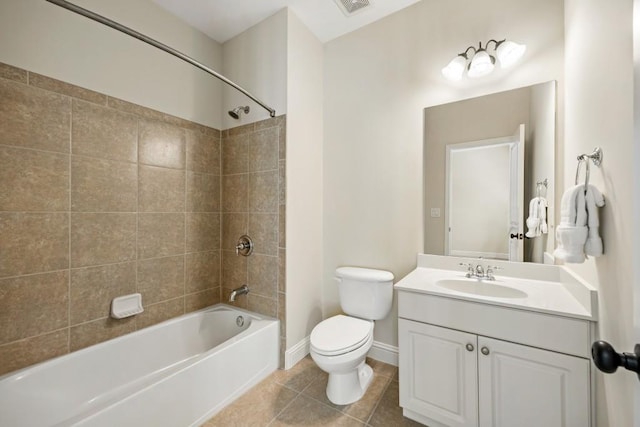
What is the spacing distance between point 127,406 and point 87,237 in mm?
972

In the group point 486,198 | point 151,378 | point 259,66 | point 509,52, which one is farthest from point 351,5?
point 151,378

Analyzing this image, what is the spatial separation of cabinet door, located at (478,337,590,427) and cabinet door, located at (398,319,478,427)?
0.05 metres

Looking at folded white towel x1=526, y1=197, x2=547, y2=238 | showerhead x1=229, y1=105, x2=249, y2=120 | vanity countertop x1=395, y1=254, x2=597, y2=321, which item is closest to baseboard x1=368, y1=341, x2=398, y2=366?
vanity countertop x1=395, y1=254, x2=597, y2=321

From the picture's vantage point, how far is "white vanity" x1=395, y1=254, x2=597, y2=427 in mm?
1014

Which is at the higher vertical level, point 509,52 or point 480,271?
point 509,52

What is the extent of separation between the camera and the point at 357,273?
73.1 inches

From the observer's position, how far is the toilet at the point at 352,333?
1453 millimetres

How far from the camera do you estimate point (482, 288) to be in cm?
145

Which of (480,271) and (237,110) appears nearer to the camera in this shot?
(480,271)

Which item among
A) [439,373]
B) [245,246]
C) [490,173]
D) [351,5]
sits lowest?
[439,373]

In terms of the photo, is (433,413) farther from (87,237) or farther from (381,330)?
(87,237)

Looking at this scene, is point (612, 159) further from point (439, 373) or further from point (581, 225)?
point (439, 373)

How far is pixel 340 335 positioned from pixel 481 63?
1.88m

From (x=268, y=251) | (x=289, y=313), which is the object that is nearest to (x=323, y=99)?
(x=268, y=251)
